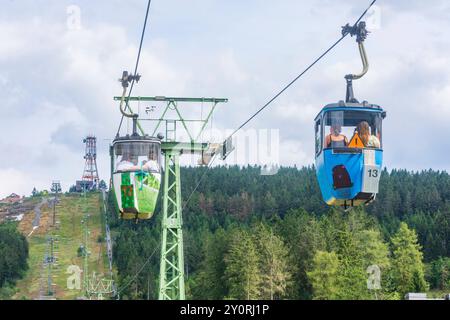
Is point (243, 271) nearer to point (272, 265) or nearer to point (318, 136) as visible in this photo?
point (272, 265)

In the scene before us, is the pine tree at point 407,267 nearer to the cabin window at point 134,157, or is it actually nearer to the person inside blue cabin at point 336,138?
the cabin window at point 134,157

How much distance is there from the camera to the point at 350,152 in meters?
21.1

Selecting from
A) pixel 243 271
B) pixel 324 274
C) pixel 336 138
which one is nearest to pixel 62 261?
pixel 243 271

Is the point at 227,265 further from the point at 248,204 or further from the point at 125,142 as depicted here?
the point at 248,204

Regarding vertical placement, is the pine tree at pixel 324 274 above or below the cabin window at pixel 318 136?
below

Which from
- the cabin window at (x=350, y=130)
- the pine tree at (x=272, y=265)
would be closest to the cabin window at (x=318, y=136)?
the cabin window at (x=350, y=130)

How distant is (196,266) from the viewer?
146 m

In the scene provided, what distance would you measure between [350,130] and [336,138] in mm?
468

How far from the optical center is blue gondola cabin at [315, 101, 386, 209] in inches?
829

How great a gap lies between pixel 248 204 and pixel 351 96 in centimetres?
17525

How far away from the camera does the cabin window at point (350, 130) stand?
21422mm

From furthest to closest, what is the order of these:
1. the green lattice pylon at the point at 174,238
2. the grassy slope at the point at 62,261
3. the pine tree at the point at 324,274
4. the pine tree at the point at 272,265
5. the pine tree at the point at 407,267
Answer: the grassy slope at the point at 62,261 < the pine tree at the point at 407,267 < the pine tree at the point at 272,265 < the pine tree at the point at 324,274 < the green lattice pylon at the point at 174,238

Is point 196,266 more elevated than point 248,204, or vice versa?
point 248,204
